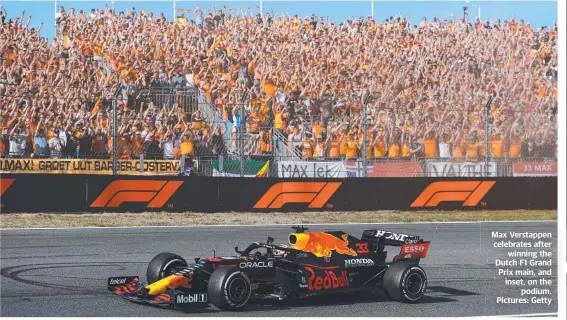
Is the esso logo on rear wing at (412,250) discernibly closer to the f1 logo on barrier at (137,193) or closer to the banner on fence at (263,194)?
the banner on fence at (263,194)

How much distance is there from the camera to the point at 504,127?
75.2 feet

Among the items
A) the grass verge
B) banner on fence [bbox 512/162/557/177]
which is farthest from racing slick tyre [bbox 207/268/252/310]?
banner on fence [bbox 512/162/557/177]

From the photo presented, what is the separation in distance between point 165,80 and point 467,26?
42.7 feet

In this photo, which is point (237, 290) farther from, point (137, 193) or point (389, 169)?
point (389, 169)

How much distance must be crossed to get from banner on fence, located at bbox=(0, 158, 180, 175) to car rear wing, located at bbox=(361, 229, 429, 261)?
34.8ft

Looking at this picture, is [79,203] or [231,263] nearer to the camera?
[231,263]

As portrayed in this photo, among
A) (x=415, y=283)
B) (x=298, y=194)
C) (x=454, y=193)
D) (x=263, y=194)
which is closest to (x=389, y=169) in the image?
(x=454, y=193)

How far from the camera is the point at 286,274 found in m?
8.84

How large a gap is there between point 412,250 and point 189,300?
9.56 ft

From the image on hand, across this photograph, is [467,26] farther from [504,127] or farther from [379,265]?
[379,265]

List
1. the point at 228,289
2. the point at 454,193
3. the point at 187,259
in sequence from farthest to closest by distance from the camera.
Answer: the point at 454,193 < the point at 187,259 < the point at 228,289

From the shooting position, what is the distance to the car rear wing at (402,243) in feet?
31.3

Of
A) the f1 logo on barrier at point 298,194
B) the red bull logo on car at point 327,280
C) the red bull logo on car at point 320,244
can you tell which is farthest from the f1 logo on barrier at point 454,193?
the red bull logo on car at point 327,280

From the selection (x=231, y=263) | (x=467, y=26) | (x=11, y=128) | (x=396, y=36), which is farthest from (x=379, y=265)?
(x=467, y=26)
